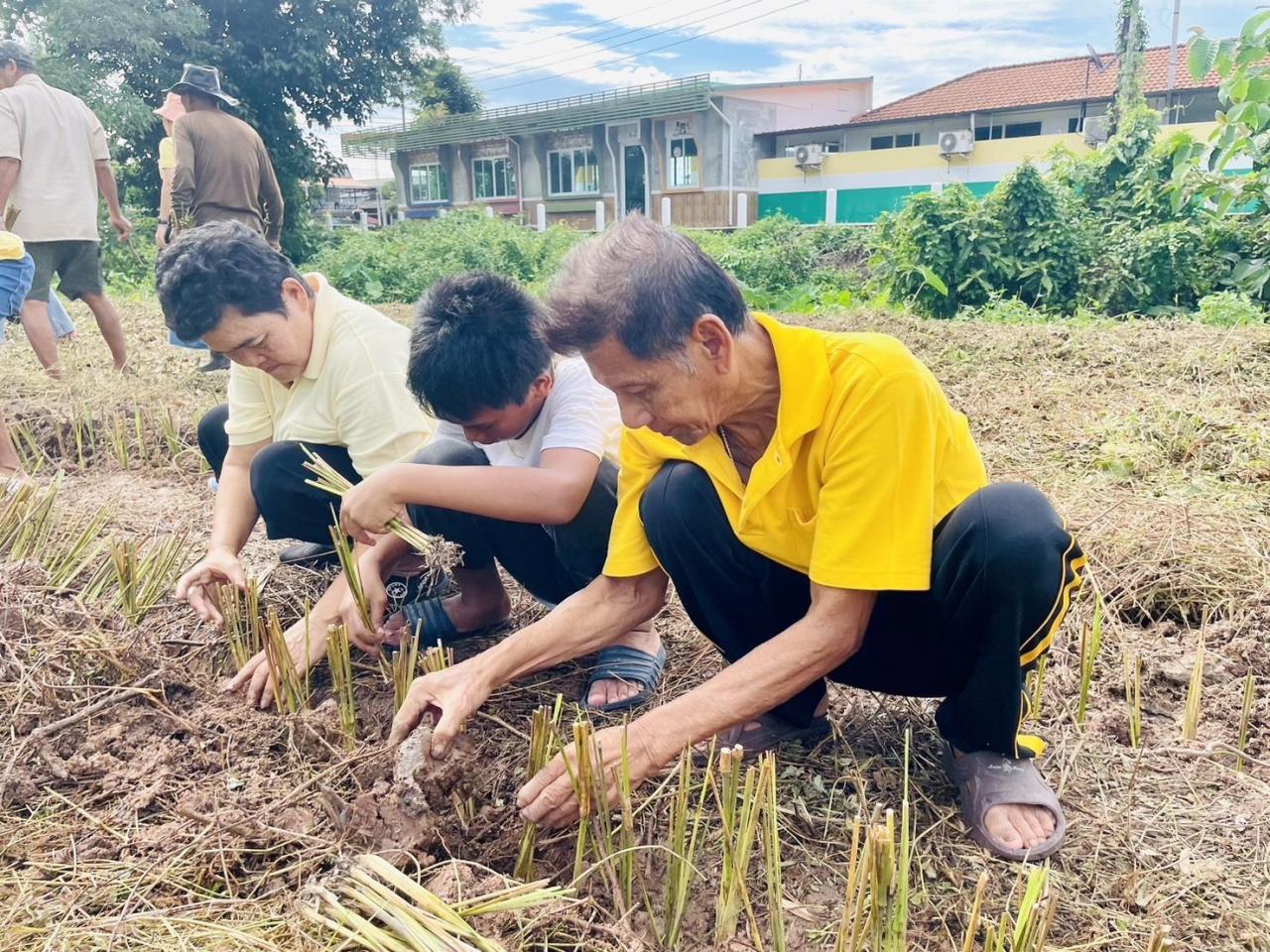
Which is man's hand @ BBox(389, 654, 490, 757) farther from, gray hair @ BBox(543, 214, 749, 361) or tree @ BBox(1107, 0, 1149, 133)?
tree @ BBox(1107, 0, 1149, 133)

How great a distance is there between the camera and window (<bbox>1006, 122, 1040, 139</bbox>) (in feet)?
80.1

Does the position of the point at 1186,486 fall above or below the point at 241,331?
below

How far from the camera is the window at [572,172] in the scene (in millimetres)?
28625

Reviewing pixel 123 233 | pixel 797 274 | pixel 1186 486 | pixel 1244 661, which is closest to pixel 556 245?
pixel 797 274

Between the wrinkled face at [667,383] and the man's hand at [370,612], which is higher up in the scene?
the wrinkled face at [667,383]

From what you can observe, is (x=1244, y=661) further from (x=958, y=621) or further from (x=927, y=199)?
(x=927, y=199)

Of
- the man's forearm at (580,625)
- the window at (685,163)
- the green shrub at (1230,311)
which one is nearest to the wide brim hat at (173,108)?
the man's forearm at (580,625)

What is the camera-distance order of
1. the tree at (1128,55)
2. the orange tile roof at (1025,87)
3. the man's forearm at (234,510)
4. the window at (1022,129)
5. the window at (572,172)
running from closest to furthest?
the man's forearm at (234,510) < the tree at (1128,55) < the orange tile roof at (1025,87) < the window at (1022,129) < the window at (572,172)

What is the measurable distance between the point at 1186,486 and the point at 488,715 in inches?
102

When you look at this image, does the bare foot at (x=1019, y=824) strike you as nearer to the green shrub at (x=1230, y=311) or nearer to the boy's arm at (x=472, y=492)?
the boy's arm at (x=472, y=492)

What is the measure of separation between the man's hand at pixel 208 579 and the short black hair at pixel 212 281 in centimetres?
51

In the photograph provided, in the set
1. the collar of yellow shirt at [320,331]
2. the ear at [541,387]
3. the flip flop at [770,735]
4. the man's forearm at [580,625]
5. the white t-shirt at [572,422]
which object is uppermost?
the collar of yellow shirt at [320,331]

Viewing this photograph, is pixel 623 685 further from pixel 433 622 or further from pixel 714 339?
pixel 714 339

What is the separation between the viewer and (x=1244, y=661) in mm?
2189
